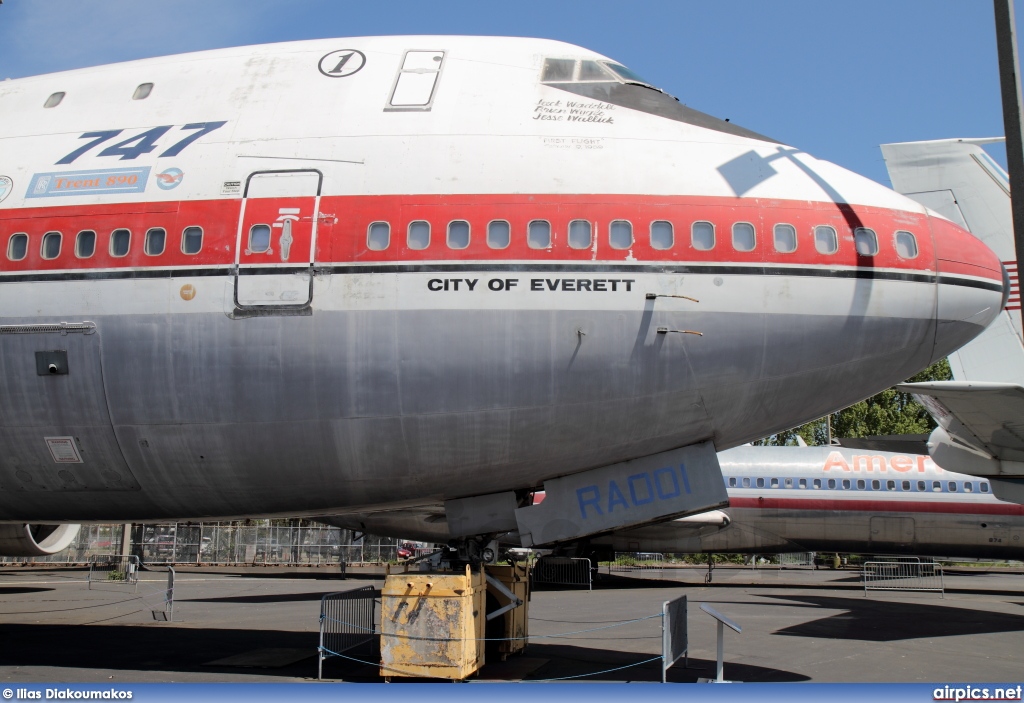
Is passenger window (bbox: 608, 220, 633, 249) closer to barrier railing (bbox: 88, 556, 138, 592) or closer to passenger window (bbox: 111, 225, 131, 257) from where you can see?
passenger window (bbox: 111, 225, 131, 257)

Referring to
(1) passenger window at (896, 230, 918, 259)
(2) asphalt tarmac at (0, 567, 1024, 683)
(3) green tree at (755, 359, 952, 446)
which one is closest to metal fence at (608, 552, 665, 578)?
(2) asphalt tarmac at (0, 567, 1024, 683)

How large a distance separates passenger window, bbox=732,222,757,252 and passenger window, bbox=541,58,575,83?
103 inches

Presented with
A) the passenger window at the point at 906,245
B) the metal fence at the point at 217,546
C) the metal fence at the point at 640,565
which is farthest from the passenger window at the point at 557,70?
the metal fence at the point at 217,546

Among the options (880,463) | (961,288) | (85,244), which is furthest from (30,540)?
(880,463)

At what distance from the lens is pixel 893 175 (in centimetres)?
1992

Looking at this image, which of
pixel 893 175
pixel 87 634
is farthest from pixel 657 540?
pixel 87 634

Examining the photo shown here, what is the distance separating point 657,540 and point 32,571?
22.8 meters

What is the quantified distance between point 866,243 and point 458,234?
397 cm

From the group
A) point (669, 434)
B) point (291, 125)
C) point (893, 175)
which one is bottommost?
point (669, 434)

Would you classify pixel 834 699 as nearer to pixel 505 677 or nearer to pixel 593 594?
pixel 505 677

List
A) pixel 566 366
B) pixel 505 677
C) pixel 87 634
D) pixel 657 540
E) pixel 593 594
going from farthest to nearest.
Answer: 1. pixel 657 540
2. pixel 593 594
3. pixel 87 634
4. pixel 505 677
5. pixel 566 366

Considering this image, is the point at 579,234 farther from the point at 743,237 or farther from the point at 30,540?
the point at 30,540

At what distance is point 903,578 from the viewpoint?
29.2 m

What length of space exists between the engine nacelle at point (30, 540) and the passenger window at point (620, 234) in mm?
12621
